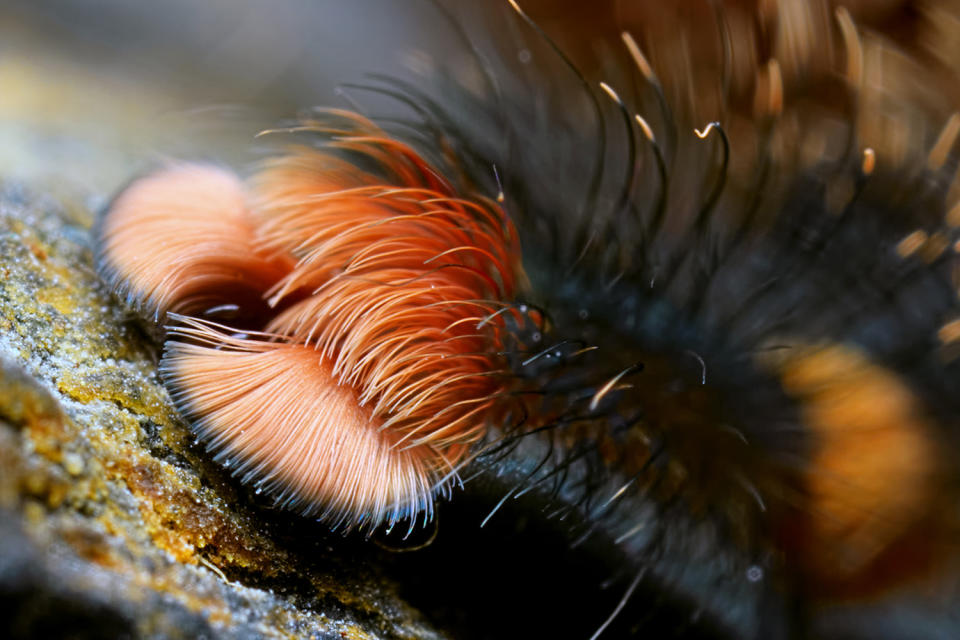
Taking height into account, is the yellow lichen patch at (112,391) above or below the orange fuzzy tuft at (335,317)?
below

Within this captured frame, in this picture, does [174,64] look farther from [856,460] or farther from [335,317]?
[856,460]

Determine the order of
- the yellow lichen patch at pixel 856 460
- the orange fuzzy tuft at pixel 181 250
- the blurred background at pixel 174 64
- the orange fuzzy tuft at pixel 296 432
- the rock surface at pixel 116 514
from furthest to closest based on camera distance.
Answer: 1. the blurred background at pixel 174 64
2. the yellow lichen patch at pixel 856 460
3. the orange fuzzy tuft at pixel 181 250
4. the orange fuzzy tuft at pixel 296 432
5. the rock surface at pixel 116 514

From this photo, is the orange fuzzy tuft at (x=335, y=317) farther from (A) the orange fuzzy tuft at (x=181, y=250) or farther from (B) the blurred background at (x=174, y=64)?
(B) the blurred background at (x=174, y=64)

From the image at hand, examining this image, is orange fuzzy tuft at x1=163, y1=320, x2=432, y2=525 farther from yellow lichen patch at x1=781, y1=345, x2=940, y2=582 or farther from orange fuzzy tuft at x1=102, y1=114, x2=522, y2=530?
yellow lichen patch at x1=781, y1=345, x2=940, y2=582

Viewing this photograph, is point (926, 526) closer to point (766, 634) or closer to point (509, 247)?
point (766, 634)

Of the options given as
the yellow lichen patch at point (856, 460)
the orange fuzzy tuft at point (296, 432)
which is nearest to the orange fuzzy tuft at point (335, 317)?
the orange fuzzy tuft at point (296, 432)

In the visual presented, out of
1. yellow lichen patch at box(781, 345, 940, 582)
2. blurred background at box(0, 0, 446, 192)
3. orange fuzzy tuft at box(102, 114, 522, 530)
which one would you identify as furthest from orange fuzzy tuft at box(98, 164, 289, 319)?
yellow lichen patch at box(781, 345, 940, 582)

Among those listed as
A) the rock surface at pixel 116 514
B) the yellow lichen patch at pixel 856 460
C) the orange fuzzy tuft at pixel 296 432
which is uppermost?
the yellow lichen patch at pixel 856 460
